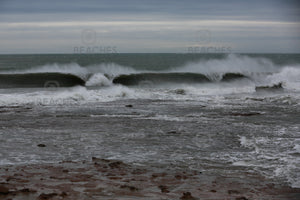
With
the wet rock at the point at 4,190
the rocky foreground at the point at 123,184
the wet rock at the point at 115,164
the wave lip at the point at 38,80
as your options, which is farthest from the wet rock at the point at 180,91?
the wet rock at the point at 4,190

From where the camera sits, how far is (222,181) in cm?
579

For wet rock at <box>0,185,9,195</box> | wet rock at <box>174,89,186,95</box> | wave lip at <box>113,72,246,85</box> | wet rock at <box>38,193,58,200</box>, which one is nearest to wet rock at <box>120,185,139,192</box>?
wet rock at <box>38,193,58,200</box>

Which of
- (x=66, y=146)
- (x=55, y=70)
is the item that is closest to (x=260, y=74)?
(x=55, y=70)

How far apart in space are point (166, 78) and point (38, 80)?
441 inches

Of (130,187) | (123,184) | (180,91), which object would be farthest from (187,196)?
(180,91)

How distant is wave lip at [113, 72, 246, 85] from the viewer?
105ft

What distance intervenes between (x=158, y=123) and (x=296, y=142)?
4.25 meters

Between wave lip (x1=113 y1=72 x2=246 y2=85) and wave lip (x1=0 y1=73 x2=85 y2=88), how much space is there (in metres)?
3.65

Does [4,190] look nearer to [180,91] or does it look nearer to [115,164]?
[115,164]

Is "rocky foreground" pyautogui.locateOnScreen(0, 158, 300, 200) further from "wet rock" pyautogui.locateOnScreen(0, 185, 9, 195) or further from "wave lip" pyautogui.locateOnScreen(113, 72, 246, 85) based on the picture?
"wave lip" pyautogui.locateOnScreen(113, 72, 246, 85)

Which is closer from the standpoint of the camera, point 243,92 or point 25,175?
point 25,175

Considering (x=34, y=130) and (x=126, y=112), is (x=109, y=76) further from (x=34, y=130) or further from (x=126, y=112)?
(x=34, y=130)

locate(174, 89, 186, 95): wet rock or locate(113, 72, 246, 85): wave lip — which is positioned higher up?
locate(113, 72, 246, 85): wave lip

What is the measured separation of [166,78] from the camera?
33688mm
